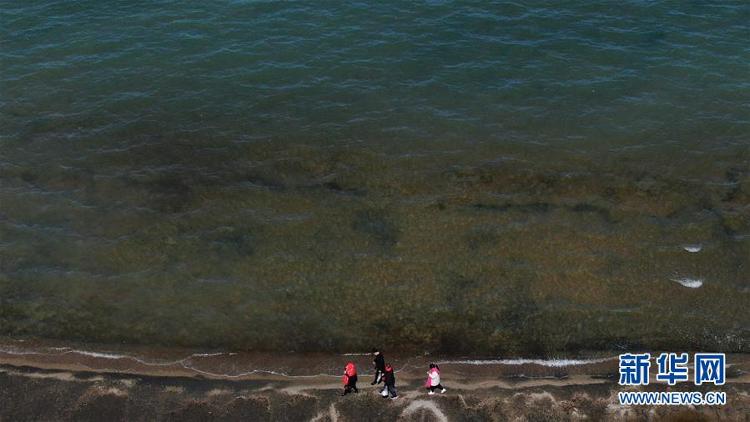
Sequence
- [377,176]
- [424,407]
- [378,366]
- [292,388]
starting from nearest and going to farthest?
[424,407] < [378,366] < [292,388] < [377,176]

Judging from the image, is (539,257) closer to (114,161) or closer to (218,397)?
(218,397)

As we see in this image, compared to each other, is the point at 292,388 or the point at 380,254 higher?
the point at 380,254

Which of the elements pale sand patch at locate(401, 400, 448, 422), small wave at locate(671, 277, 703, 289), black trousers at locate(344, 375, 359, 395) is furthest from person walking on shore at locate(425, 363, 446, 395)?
small wave at locate(671, 277, 703, 289)

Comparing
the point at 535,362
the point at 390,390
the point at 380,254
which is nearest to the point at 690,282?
the point at 535,362

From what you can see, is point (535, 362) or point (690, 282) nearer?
point (535, 362)

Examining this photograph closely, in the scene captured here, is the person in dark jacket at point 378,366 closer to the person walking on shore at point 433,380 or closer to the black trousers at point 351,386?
the black trousers at point 351,386

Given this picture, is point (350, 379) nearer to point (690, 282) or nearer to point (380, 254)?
point (380, 254)

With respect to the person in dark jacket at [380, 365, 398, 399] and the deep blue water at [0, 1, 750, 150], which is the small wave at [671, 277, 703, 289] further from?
the person in dark jacket at [380, 365, 398, 399]
